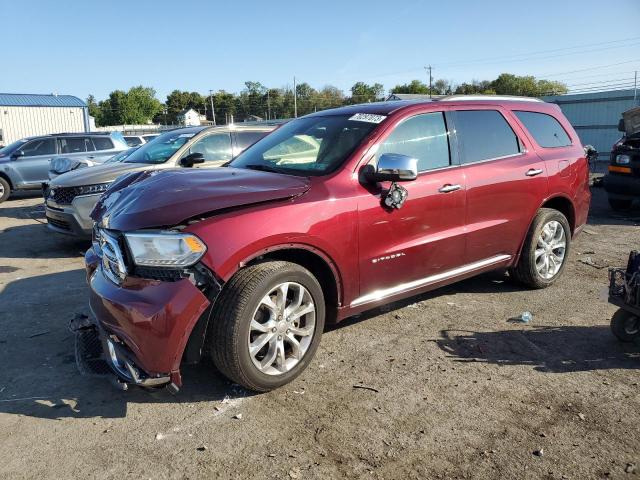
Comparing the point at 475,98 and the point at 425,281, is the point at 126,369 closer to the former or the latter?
the point at 425,281

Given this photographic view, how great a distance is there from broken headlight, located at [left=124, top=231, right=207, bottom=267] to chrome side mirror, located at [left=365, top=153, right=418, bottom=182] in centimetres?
138

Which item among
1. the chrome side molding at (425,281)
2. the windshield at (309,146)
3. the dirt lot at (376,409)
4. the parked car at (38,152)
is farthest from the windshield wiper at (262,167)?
the parked car at (38,152)

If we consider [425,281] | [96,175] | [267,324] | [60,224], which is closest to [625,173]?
[425,281]

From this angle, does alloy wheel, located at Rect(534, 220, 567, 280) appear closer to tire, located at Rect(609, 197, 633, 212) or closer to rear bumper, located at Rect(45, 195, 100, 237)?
tire, located at Rect(609, 197, 633, 212)

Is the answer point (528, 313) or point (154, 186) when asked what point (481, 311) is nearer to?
point (528, 313)

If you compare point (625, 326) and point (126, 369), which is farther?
point (625, 326)

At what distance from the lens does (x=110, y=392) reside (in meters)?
3.27

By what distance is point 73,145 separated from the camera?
44.5 feet

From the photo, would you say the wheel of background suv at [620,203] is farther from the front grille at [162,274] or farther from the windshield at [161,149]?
the front grille at [162,274]

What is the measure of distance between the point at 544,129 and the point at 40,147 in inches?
521

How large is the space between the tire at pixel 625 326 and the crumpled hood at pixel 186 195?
2.60 meters

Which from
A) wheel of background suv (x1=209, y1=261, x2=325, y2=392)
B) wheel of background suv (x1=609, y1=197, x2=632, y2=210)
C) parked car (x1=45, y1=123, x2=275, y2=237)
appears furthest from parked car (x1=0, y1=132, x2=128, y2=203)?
wheel of background suv (x1=609, y1=197, x2=632, y2=210)

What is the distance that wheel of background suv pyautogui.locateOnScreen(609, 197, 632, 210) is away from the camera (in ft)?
31.2

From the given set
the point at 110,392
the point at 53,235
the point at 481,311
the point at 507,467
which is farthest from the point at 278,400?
the point at 53,235
